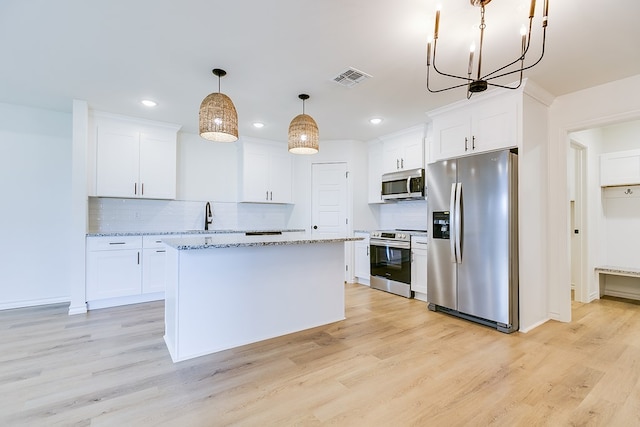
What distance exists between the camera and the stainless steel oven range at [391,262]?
431 cm

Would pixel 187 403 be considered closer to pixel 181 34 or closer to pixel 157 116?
pixel 181 34

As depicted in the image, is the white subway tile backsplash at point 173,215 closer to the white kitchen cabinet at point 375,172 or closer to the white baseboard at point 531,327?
the white kitchen cabinet at point 375,172

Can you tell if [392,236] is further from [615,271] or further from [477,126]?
[615,271]

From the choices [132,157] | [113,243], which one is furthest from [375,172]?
[113,243]

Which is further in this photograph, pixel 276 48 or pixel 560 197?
pixel 560 197

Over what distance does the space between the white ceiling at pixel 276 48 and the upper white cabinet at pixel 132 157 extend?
0.44 metres

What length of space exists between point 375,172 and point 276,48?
317 cm

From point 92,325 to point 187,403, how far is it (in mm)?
2073

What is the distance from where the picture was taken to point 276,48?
249 centimetres

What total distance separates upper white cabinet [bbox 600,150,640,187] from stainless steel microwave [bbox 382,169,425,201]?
252cm

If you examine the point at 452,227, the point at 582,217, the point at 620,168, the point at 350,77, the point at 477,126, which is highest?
the point at 350,77

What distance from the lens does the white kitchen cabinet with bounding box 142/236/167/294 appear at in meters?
4.05

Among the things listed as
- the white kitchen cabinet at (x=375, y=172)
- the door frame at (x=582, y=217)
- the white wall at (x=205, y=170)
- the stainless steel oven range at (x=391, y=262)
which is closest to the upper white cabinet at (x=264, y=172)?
the white wall at (x=205, y=170)

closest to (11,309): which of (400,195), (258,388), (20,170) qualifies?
(20,170)
